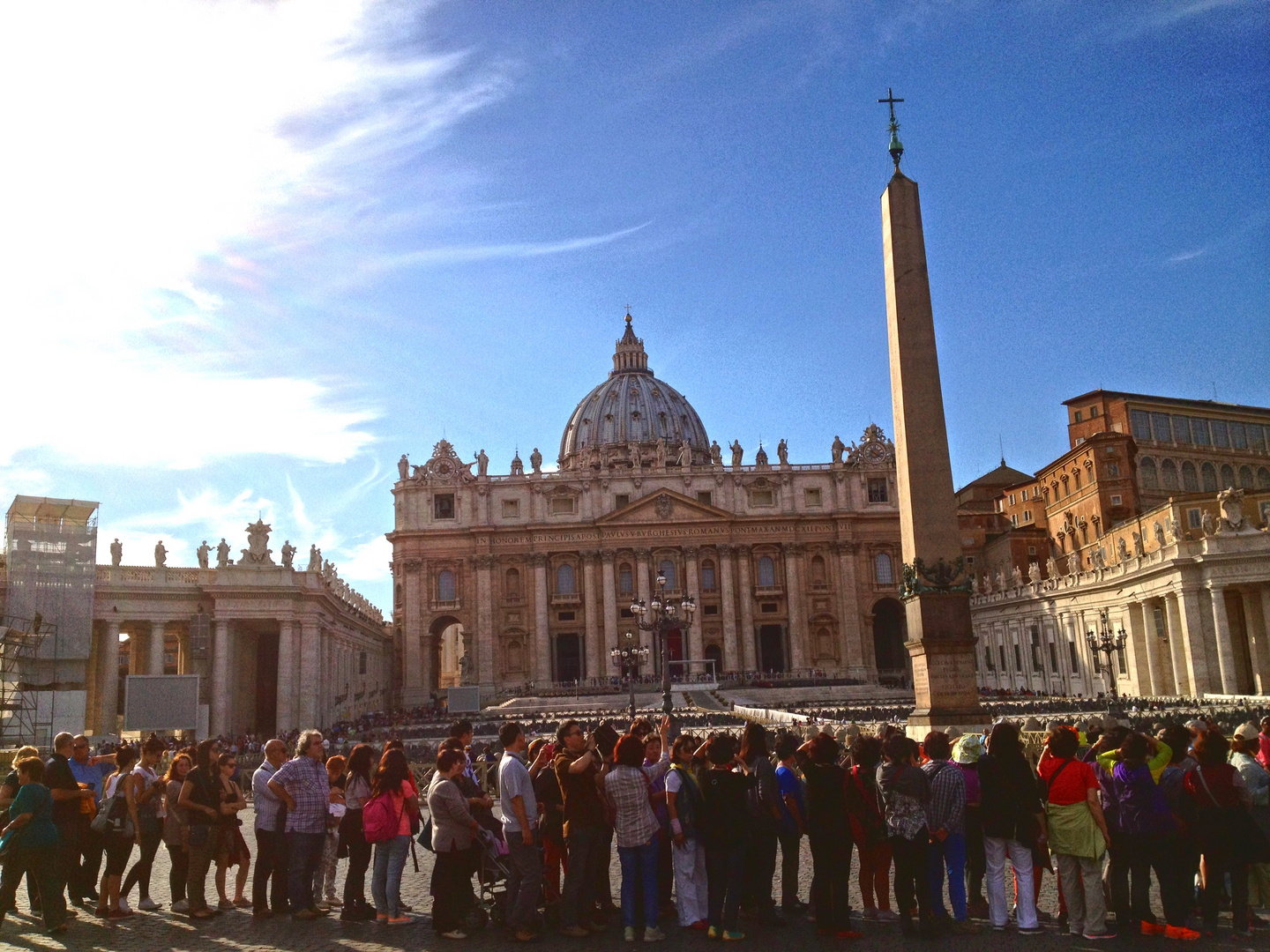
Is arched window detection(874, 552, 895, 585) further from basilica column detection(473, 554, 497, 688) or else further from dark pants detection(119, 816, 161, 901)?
dark pants detection(119, 816, 161, 901)

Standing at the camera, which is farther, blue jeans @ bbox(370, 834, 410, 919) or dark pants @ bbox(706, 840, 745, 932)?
blue jeans @ bbox(370, 834, 410, 919)

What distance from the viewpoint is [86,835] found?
1029 cm

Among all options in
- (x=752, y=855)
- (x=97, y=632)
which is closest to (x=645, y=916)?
(x=752, y=855)

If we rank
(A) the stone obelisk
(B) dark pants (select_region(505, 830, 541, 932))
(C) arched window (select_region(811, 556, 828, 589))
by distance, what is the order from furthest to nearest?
1. (C) arched window (select_region(811, 556, 828, 589))
2. (A) the stone obelisk
3. (B) dark pants (select_region(505, 830, 541, 932))

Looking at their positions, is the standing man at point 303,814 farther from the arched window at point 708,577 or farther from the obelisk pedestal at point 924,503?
the arched window at point 708,577

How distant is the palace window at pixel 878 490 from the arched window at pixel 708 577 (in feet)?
38.9

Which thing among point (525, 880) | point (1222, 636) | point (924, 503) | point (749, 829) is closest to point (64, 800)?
point (525, 880)

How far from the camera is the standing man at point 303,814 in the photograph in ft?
31.2

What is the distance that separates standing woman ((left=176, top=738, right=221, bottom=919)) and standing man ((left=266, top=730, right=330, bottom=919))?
0.84m

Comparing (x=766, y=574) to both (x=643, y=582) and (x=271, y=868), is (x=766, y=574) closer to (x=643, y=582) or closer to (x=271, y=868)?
(x=643, y=582)

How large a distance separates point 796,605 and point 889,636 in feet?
31.1

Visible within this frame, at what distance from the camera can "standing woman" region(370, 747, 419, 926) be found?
370 inches

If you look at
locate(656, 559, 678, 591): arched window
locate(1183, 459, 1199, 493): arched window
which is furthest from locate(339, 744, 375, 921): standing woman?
locate(656, 559, 678, 591): arched window

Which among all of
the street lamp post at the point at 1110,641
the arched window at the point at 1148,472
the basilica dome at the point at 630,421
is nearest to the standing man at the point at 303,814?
the street lamp post at the point at 1110,641
